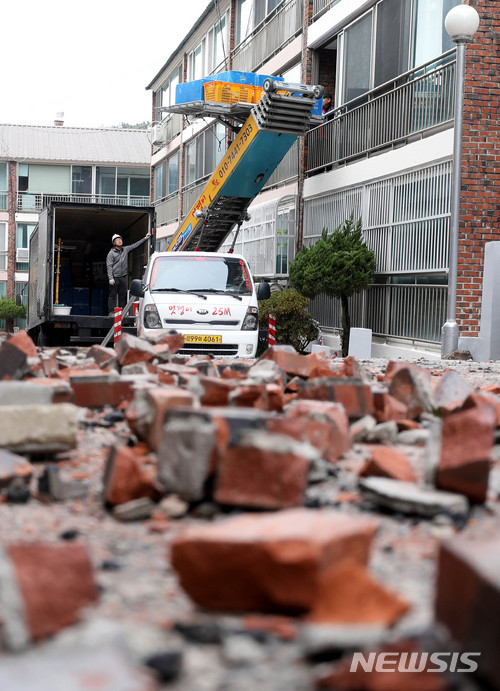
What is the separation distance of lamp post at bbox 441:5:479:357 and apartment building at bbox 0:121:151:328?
45.9 metres

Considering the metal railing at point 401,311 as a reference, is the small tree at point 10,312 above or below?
below

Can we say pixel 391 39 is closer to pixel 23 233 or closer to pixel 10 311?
pixel 10 311

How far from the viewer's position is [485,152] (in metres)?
15.8

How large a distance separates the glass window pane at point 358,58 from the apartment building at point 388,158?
0.08ft

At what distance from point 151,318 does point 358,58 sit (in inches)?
394

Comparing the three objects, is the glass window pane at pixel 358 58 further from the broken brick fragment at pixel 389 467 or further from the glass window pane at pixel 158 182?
the glass window pane at pixel 158 182

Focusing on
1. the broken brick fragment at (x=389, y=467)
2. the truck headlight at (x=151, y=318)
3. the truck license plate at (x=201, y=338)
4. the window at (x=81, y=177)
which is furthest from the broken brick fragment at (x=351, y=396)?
the window at (x=81, y=177)

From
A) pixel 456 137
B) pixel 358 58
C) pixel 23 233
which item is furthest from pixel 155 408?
pixel 23 233

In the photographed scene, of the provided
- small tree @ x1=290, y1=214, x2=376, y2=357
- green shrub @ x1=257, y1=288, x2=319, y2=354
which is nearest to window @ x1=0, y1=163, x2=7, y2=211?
green shrub @ x1=257, y1=288, x2=319, y2=354

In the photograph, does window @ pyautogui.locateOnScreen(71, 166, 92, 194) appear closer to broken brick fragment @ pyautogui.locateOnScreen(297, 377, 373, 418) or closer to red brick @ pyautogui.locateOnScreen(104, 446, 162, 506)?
broken brick fragment @ pyautogui.locateOnScreen(297, 377, 373, 418)

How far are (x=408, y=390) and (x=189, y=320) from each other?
324 inches

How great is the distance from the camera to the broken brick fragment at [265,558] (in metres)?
2.26

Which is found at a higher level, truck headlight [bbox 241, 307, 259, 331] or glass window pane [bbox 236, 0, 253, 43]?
glass window pane [bbox 236, 0, 253, 43]

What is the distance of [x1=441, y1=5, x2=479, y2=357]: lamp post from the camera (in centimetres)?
1355
